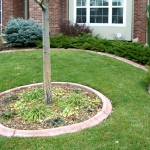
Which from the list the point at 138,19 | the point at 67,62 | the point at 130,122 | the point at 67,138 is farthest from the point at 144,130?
the point at 138,19

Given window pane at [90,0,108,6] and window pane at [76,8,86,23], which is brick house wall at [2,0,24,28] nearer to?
window pane at [76,8,86,23]

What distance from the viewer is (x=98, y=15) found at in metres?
13.4

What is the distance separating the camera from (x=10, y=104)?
603 centimetres

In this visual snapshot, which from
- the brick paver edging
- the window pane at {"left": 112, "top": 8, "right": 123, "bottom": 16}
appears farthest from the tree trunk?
the window pane at {"left": 112, "top": 8, "right": 123, "bottom": 16}

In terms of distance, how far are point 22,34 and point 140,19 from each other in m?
4.55

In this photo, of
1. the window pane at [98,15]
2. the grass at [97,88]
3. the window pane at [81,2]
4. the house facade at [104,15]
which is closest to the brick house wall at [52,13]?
the house facade at [104,15]

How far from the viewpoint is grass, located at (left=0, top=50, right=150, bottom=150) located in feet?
15.1

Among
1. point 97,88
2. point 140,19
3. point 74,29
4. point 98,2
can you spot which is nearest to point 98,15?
point 98,2

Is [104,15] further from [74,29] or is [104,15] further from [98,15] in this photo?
[74,29]

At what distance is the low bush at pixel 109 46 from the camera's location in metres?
9.93

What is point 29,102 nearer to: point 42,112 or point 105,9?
point 42,112

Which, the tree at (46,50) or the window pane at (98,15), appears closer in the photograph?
the tree at (46,50)

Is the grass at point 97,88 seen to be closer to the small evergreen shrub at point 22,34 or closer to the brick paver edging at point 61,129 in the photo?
the brick paver edging at point 61,129

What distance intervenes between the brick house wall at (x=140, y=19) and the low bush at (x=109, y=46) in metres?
2.25
